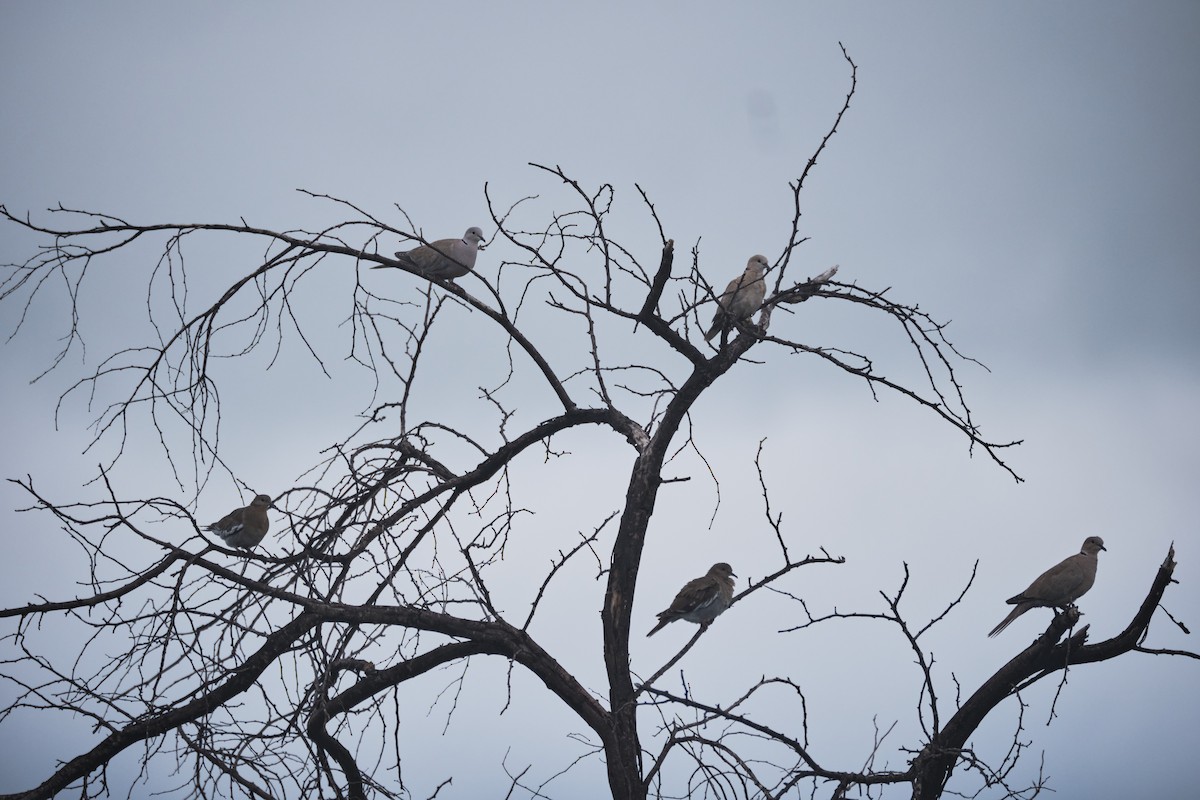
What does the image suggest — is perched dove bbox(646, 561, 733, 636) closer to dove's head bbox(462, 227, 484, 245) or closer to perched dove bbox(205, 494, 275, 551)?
perched dove bbox(205, 494, 275, 551)

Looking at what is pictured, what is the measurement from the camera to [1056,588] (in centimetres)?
696

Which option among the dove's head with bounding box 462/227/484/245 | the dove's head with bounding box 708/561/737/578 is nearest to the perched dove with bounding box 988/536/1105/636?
the dove's head with bounding box 708/561/737/578

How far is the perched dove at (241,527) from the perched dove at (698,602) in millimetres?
3698

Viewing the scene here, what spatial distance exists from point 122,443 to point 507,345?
173 cm

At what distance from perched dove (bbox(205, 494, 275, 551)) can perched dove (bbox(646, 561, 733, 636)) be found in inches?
146

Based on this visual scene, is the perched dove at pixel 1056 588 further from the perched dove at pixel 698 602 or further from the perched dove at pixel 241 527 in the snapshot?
the perched dove at pixel 241 527

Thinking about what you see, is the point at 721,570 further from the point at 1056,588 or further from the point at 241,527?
the point at 241,527

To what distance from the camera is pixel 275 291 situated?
4.16 meters

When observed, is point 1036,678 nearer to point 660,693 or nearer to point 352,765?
point 660,693

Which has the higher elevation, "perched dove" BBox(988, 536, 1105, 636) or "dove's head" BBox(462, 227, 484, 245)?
"dove's head" BBox(462, 227, 484, 245)

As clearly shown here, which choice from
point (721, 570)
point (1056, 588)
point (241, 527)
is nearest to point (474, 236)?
point (241, 527)

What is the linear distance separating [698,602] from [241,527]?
13.0ft

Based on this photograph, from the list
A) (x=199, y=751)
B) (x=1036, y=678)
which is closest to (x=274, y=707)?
(x=199, y=751)

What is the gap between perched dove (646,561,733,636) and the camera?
594cm
